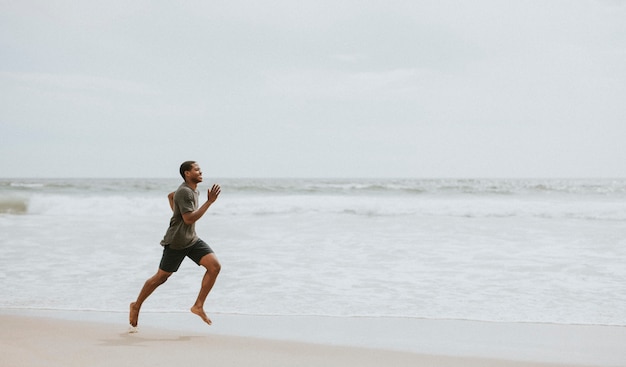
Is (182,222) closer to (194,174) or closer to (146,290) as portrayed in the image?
(194,174)

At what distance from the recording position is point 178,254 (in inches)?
196

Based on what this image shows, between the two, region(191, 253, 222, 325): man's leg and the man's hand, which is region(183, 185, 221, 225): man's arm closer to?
the man's hand

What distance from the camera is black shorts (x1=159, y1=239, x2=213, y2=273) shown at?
196 inches

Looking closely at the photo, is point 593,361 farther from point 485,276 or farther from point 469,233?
point 469,233

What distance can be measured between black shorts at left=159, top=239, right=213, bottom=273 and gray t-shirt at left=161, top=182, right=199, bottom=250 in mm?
63

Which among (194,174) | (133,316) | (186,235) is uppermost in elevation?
(194,174)

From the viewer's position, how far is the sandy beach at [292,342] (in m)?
4.29

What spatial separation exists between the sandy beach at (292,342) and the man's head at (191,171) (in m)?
1.41

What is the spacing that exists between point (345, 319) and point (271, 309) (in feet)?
2.94

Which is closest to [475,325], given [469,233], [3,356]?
[3,356]

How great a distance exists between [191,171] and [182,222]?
1.48ft

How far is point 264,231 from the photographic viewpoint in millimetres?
13617

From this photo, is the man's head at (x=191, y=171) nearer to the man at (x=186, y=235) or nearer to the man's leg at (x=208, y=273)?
the man at (x=186, y=235)

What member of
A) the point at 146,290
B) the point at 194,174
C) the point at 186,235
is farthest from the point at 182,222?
the point at 146,290
